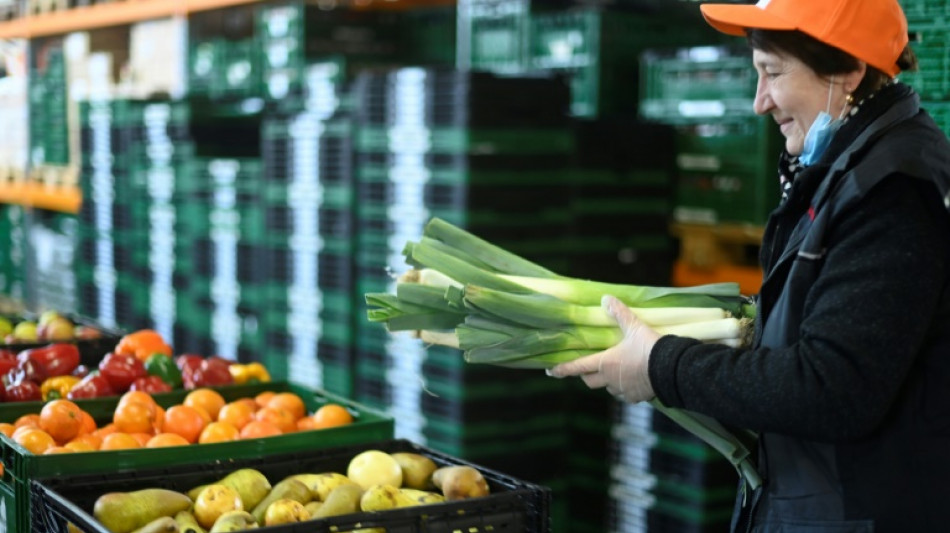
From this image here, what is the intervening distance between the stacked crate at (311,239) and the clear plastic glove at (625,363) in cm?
271

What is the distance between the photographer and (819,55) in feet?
5.99

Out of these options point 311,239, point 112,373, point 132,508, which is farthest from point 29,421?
point 311,239

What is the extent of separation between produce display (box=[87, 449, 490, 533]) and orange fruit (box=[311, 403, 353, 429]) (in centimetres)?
36

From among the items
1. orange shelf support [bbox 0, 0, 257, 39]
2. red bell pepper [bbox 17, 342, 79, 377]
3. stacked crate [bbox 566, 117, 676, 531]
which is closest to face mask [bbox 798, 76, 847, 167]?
red bell pepper [bbox 17, 342, 79, 377]

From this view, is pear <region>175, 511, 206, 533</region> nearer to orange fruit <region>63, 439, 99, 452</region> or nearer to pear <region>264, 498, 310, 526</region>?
pear <region>264, 498, 310, 526</region>

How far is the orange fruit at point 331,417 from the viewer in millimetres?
2709

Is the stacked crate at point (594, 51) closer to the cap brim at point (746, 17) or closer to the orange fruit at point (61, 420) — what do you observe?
the orange fruit at point (61, 420)

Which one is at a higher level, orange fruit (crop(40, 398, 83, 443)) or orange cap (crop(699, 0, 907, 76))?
orange cap (crop(699, 0, 907, 76))

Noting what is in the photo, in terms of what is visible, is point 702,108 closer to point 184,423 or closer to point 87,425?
point 184,423

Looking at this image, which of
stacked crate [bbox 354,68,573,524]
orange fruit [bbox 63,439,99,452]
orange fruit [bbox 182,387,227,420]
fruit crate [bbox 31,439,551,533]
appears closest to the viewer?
fruit crate [bbox 31,439,551,533]

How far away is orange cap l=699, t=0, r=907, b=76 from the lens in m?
1.80

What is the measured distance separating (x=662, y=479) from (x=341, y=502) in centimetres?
213

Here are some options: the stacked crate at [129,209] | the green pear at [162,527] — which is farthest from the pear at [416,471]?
the stacked crate at [129,209]

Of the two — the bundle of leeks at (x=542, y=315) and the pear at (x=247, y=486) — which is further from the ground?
the bundle of leeks at (x=542, y=315)
